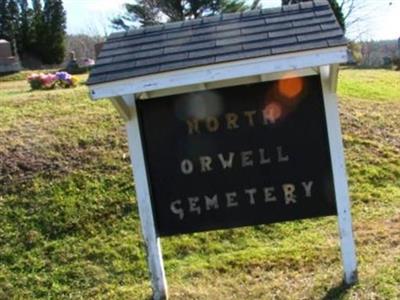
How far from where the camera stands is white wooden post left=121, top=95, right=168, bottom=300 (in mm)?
5241

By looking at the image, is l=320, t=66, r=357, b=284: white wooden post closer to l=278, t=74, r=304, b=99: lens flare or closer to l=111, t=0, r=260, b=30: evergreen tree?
l=278, t=74, r=304, b=99: lens flare

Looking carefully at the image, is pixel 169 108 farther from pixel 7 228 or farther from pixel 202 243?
pixel 7 228

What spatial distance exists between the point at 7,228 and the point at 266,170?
3.54 metres

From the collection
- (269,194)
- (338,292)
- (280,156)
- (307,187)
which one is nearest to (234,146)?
(280,156)

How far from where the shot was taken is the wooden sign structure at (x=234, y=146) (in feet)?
16.9

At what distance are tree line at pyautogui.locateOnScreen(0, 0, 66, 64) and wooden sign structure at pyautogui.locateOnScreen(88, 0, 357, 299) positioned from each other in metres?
32.6

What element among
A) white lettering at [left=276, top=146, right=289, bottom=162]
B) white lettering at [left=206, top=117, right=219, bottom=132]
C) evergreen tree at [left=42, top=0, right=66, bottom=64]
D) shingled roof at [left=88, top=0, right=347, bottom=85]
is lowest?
white lettering at [left=276, top=146, right=289, bottom=162]

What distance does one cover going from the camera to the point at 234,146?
5.27m

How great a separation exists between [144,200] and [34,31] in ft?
113

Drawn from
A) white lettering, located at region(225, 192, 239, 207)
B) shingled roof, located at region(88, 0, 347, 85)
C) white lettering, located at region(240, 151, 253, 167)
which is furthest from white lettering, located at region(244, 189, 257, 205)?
shingled roof, located at region(88, 0, 347, 85)

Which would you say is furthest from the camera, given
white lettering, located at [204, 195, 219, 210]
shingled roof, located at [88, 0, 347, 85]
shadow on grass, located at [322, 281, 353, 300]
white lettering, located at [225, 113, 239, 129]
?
white lettering, located at [204, 195, 219, 210]

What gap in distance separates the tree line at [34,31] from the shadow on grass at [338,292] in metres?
33.4

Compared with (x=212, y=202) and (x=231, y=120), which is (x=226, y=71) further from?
(x=212, y=202)

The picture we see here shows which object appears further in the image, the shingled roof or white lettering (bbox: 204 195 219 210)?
white lettering (bbox: 204 195 219 210)
